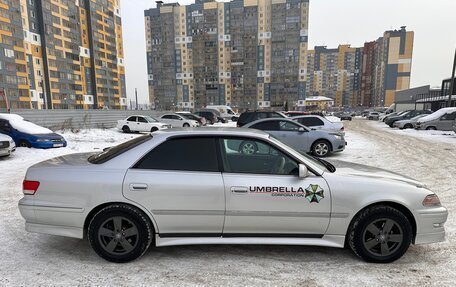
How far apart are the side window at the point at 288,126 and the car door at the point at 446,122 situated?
633 inches

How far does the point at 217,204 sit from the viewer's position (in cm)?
312

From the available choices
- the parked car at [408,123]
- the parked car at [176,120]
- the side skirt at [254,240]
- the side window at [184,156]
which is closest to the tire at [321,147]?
the side skirt at [254,240]

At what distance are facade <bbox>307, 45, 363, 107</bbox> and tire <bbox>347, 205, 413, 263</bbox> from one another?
457 ft

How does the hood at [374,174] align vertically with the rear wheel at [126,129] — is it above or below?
above

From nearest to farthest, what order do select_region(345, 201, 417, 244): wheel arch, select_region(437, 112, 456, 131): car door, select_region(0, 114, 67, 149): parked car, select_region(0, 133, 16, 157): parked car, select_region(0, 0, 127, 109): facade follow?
select_region(345, 201, 417, 244): wheel arch < select_region(0, 133, 16, 157): parked car < select_region(0, 114, 67, 149): parked car < select_region(437, 112, 456, 131): car door < select_region(0, 0, 127, 109): facade

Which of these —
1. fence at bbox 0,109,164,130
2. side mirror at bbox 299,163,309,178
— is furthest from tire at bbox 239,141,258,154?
fence at bbox 0,109,164,130

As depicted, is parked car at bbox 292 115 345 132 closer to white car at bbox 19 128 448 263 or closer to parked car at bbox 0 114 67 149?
white car at bbox 19 128 448 263

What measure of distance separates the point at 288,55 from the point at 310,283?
9885 centimetres

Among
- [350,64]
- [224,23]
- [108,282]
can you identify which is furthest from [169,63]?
[108,282]

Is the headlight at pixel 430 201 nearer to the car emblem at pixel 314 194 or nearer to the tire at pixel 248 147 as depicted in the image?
the car emblem at pixel 314 194

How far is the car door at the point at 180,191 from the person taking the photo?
3.10 meters

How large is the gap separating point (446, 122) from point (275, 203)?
2237cm

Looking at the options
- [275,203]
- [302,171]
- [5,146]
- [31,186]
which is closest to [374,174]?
Result: [302,171]

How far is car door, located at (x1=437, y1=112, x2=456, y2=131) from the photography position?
1958cm
